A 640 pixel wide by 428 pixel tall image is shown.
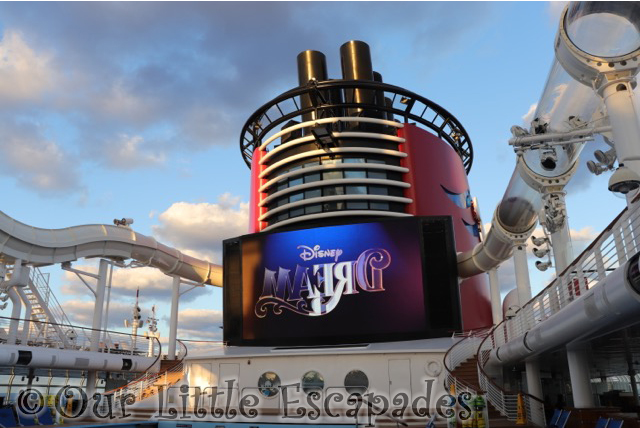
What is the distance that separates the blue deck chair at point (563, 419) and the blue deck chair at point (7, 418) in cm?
1743

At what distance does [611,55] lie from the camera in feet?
30.8

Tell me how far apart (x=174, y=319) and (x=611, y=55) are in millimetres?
26044

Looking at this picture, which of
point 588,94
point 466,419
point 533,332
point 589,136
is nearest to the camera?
point 589,136

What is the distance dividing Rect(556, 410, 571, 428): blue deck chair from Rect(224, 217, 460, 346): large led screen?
8.60 metres

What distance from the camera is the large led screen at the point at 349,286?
23094mm

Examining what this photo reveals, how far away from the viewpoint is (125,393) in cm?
2327

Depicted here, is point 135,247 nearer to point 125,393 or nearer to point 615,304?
point 125,393

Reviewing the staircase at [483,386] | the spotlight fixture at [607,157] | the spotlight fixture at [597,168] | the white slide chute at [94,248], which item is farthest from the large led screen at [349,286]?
the spotlight fixture at [607,157]

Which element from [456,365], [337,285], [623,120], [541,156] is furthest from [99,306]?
[623,120]

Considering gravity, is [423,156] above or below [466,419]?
above

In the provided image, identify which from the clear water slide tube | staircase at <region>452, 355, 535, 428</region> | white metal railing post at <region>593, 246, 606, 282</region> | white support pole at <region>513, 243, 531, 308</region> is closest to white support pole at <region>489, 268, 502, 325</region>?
staircase at <region>452, 355, 535, 428</region>

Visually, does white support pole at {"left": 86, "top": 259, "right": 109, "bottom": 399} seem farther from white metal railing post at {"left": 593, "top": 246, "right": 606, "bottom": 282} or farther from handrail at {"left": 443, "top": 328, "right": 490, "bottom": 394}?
white metal railing post at {"left": 593, "top": 246, "right": 606, "bottom": 282}

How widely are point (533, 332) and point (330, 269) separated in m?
12.6

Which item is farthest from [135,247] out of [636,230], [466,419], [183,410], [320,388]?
[636,230]
